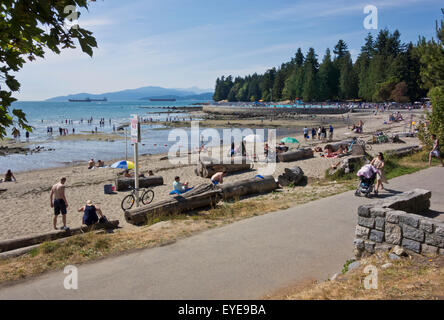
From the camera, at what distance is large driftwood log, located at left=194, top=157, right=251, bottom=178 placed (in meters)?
17.7

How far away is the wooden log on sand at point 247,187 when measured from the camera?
41.3 feet

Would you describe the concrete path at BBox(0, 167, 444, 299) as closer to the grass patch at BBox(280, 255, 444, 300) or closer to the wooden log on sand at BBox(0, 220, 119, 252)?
the grass patch at BBox(280, 255, 444, 300)

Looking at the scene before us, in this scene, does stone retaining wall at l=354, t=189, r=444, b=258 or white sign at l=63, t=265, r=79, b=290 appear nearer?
white sign at l=63, t=265, r=79, b=290

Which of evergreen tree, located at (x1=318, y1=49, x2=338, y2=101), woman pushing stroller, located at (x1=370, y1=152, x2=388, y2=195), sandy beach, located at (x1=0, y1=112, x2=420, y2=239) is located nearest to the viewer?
woman pushing stroller, located at (x1=370, y1=152, x2=388, y2=195)

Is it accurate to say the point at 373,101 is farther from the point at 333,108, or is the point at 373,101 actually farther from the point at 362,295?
the point at 362,295

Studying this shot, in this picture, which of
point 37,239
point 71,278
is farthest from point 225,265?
point 37,239

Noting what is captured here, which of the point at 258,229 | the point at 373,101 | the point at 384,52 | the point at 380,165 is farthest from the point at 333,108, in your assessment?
the point at 258,229

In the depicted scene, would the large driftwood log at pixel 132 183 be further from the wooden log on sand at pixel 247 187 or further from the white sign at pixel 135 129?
the white sign at pixel 135 129

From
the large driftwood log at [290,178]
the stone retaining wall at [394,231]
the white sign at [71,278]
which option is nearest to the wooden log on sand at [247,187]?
the large driftwood log at [290,178]

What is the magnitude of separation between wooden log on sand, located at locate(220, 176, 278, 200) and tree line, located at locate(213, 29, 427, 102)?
56.6 m

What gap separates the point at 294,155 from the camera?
2053cm

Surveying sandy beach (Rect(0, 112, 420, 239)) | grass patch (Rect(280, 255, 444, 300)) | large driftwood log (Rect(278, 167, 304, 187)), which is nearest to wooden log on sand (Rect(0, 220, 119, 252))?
sandy beach (Rect(0, 112, 420, 239))

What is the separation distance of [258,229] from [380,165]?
5.64m

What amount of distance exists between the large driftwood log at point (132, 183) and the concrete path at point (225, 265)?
29.1 ft
